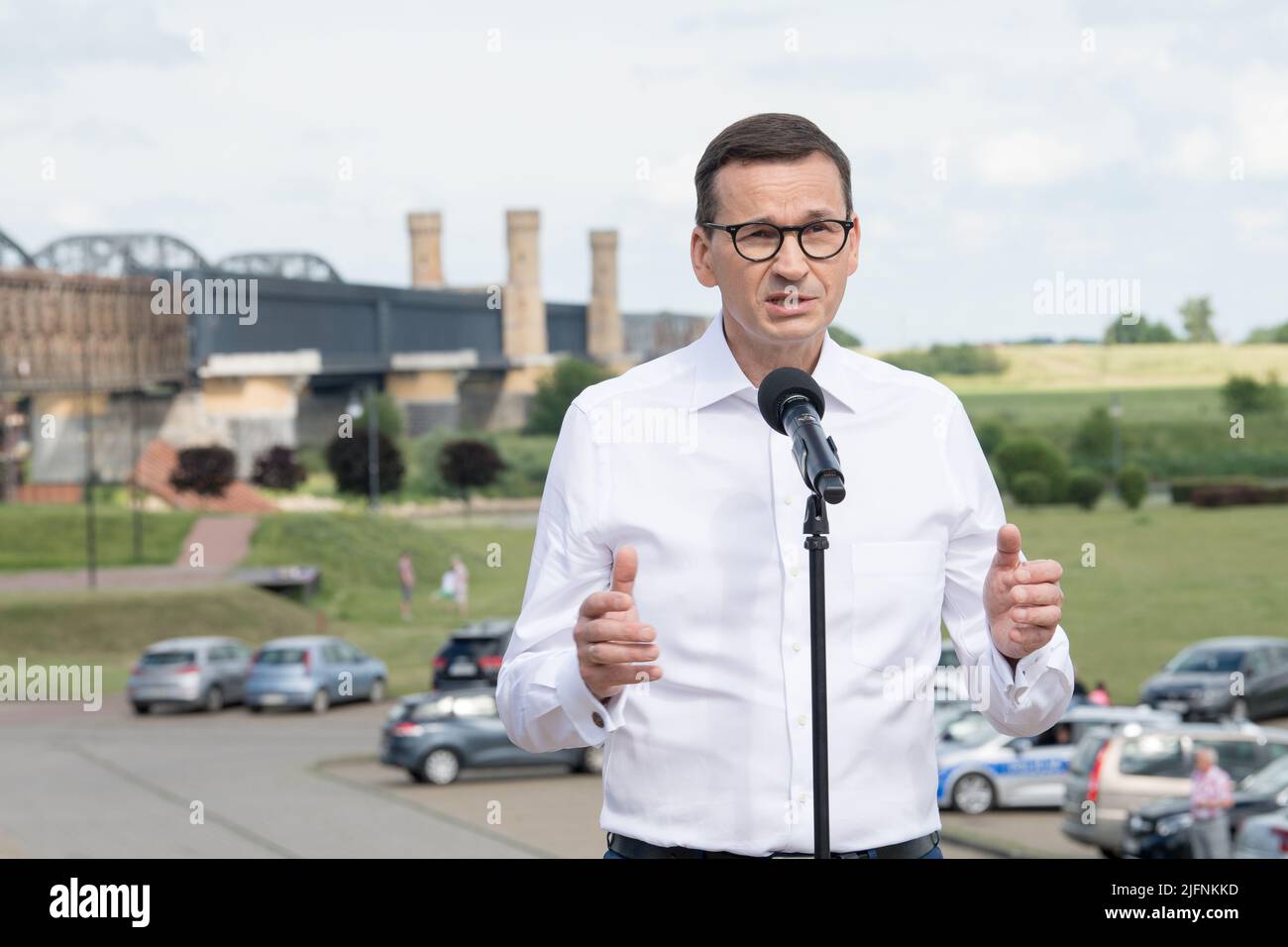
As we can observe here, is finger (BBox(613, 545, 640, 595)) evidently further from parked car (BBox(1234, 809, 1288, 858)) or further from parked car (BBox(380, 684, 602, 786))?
parked car (BBox(380, 684, 602, 786))

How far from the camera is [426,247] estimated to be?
395 ft

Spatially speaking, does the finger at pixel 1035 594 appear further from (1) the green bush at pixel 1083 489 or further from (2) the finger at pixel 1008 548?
(1) the green bush at pixel 1083 489

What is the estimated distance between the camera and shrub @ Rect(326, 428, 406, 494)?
8300 centimetres

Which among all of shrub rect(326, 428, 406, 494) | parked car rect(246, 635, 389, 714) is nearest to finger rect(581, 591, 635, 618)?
parked car rect(246, 635, 389, 714)

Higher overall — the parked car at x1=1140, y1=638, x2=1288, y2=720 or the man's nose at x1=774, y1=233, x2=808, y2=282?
the man's nose at x1=774, y1=233, x2=808, y2=282

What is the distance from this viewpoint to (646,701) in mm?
3299

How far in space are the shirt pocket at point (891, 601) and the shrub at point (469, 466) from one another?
80879mm

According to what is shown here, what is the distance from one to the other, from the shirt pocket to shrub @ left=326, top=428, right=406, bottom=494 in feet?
263

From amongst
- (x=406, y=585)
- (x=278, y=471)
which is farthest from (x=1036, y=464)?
(x=278, y=471)
